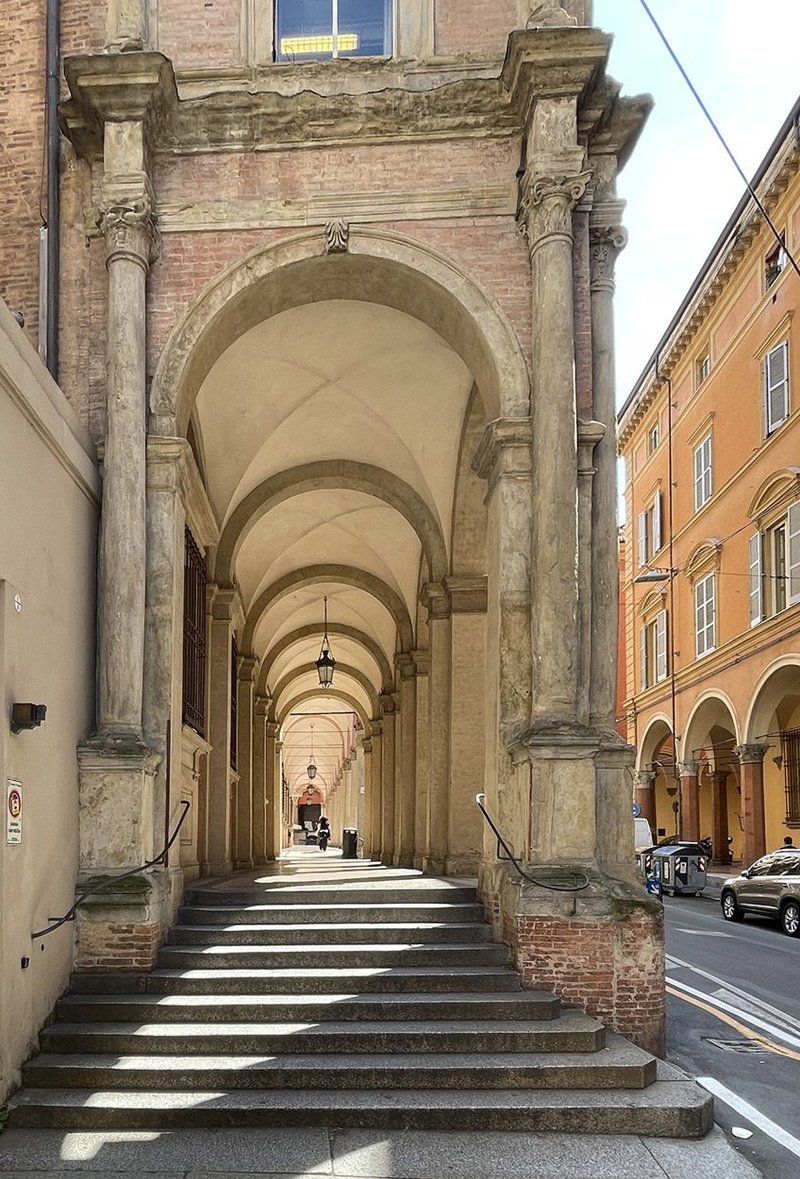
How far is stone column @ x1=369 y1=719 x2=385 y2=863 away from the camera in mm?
24719

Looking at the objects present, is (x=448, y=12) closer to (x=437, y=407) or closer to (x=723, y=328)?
(x=437, y=407)

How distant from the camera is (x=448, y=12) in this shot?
33.5ft

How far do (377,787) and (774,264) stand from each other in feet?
48.5

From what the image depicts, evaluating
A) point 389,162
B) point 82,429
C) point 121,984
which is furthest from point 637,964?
point 389,162

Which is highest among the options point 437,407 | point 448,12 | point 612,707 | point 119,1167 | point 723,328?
point 723,328

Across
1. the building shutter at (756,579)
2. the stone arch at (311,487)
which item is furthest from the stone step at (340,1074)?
the building shutter at (756,579)

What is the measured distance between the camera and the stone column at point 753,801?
2522 cm

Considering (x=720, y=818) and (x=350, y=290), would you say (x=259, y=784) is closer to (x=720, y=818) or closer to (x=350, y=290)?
(x=350, y=290)

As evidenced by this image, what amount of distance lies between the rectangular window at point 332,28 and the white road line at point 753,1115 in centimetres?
890

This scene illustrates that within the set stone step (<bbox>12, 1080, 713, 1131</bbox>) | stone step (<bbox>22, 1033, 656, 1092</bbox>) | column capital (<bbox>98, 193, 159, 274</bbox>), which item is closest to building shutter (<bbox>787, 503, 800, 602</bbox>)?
column capital (<bbox>98, 193, 159, 274</bbox>)

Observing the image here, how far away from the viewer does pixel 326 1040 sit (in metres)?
7.39

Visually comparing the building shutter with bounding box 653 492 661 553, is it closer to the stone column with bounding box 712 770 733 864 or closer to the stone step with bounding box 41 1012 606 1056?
the stone column with bounding box 712 770 733 864

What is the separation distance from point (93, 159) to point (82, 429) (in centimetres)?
251

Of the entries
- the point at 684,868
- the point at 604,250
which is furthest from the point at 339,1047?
the point at 684,868
